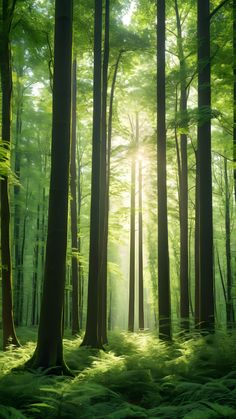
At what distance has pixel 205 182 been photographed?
9.74m

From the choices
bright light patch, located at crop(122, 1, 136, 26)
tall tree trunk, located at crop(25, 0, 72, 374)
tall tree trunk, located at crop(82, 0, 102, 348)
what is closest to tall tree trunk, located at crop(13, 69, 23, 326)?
bright light patch, located at crop(122, 1, 136, 26)

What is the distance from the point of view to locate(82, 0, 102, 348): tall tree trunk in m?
10.2

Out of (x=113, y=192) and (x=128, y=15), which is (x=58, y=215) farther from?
(x=128, y=15)

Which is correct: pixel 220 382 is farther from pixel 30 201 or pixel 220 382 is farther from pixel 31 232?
pixel 31 232

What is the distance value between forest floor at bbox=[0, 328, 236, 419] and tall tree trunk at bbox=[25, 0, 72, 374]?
674 millimetres

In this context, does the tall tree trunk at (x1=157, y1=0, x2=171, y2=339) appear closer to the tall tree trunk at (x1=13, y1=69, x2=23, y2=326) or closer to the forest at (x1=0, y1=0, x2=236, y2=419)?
the forest at (x1=0, y1=0, x2=236, y2=419)

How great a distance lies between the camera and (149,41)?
543 inches

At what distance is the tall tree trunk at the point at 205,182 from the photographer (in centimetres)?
934

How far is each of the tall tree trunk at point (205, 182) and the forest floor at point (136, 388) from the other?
1341 mm

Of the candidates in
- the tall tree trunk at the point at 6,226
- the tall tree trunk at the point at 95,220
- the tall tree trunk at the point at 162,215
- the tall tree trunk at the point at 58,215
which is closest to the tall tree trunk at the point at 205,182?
the tall tree trunk at the point at 162,215

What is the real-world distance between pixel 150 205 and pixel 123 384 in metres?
15.2

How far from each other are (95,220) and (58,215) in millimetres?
3506

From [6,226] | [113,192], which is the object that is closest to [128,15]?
[113,192]

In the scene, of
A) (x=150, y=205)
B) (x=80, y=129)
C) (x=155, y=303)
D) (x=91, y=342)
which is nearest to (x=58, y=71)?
(x=91, y=342)
